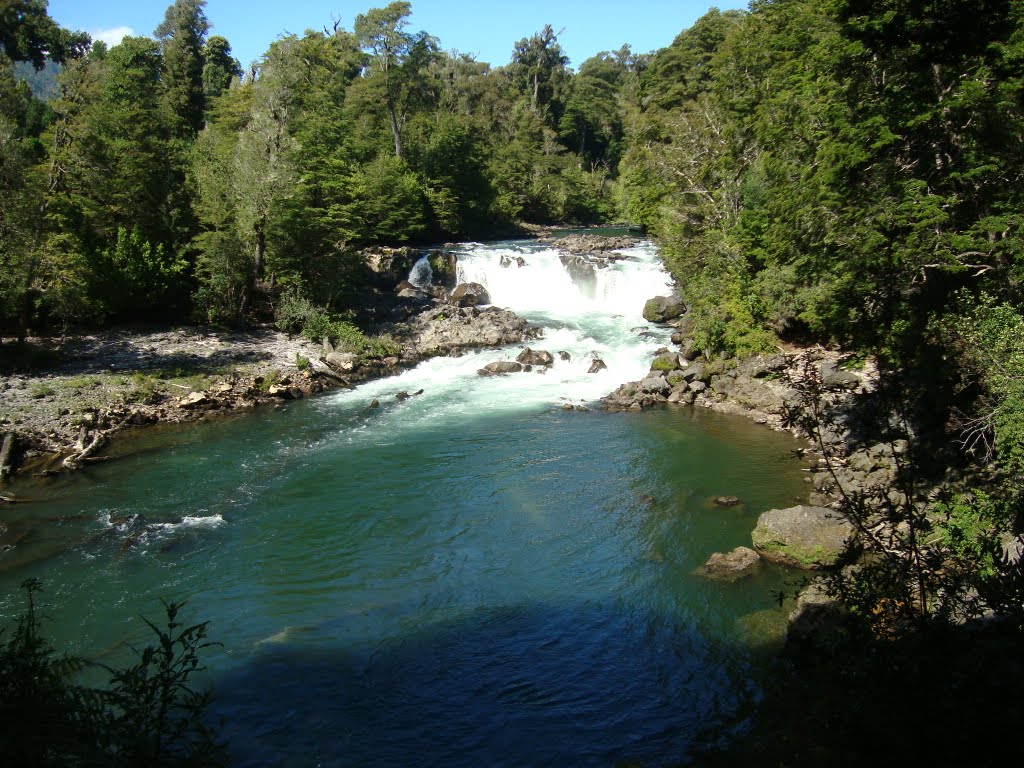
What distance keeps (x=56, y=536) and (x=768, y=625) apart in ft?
50.7

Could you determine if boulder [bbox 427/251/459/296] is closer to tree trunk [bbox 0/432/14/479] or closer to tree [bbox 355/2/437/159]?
tree [bbox 355/2/437/159]

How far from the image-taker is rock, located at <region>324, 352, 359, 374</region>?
28.3 metres

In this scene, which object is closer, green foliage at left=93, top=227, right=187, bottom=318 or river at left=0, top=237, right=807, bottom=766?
river at left=0, top=237, right=807, bottom=766

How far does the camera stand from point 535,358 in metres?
29.5

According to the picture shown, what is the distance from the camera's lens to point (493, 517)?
1622 centimetres

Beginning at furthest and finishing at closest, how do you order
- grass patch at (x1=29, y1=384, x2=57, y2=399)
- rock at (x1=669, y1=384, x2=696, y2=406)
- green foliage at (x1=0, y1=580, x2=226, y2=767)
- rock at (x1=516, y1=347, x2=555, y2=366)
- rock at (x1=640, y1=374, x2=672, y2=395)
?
rock at (x1=516, y1=347, x2=555, y2=366) < rock at (x1=640, y1=374, x2=672, y2=395) < rock at (x1=669, y1=384, x2=696, y2=406) < grass patch at (x1=29, y1=384, x2=57, y2=399) < green foliage at (x1=0, y1=580, x2=226, y2=767)

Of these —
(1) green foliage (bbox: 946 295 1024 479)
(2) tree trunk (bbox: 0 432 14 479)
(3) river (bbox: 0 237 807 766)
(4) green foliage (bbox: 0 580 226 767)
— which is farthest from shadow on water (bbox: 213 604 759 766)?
(2) tree trunk (bbox: 0 432 14 479)

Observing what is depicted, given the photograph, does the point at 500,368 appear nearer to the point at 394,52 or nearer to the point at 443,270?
the point at 443,270

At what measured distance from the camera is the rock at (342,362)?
2830 cm

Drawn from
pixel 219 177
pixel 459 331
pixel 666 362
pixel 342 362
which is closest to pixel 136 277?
pixel 219 177

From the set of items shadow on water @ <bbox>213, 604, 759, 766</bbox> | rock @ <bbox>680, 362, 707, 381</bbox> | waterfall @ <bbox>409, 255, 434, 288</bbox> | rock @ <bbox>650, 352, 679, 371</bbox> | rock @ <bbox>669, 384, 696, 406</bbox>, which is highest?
waterfall @ <bbox>409, 255, 434, 288</bbox>

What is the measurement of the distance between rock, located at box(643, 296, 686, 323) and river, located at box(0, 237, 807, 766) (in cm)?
1137

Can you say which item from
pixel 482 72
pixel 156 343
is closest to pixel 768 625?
pixel 156 343

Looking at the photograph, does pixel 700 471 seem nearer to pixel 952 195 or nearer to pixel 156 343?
pixel 952 195
